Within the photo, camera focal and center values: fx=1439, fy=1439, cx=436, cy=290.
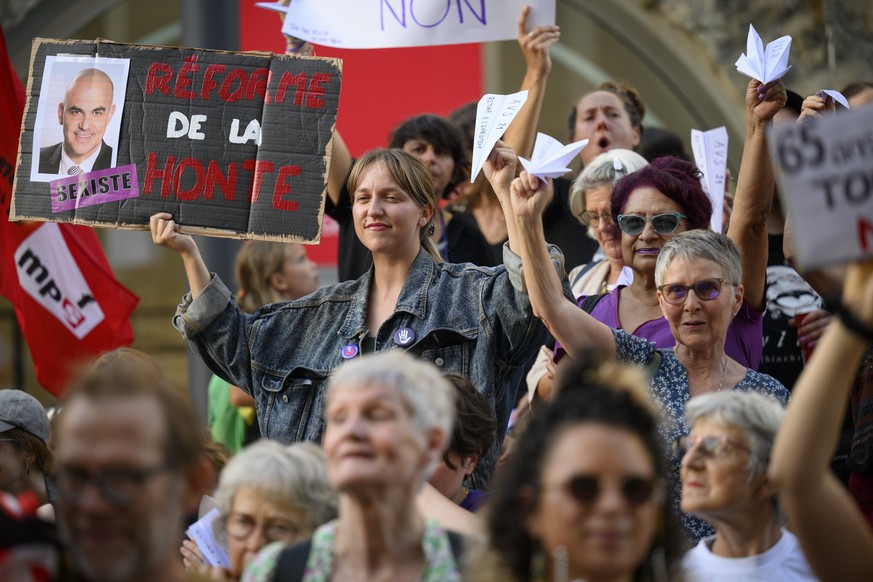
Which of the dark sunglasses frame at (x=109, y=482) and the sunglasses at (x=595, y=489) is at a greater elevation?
the dark sunglasses frame at (x=109, y=482)

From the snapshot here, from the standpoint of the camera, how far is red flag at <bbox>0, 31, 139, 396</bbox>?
19.5 ft

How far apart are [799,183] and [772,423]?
0.84 m

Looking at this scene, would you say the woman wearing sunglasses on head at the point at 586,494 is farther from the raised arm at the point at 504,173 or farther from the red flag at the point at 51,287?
the red flag at the point at 51,287

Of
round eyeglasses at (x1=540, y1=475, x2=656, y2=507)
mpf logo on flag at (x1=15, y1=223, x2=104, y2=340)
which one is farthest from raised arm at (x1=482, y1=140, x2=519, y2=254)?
mpf logo on flag at (x1=15, y1=223, x2=104, y2=340)

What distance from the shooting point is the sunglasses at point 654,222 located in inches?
182

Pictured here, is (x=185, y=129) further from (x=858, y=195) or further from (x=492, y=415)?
(x=858, y=195)

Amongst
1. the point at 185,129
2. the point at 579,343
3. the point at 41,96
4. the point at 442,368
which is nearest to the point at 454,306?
the point at 442,368

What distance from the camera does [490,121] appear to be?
4.40m

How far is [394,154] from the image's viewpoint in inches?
176

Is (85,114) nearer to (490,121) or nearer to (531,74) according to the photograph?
(490,121)

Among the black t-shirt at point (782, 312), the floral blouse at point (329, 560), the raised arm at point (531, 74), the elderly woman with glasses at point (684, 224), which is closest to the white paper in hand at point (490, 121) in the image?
the elderly woman with glasses at point (684, 224)

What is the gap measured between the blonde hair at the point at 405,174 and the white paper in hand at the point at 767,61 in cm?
106

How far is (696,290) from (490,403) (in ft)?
2.24

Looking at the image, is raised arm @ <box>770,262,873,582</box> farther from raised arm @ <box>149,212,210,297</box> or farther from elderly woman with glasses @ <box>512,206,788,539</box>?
raised arm @ <box>149,212,210,297</box>
